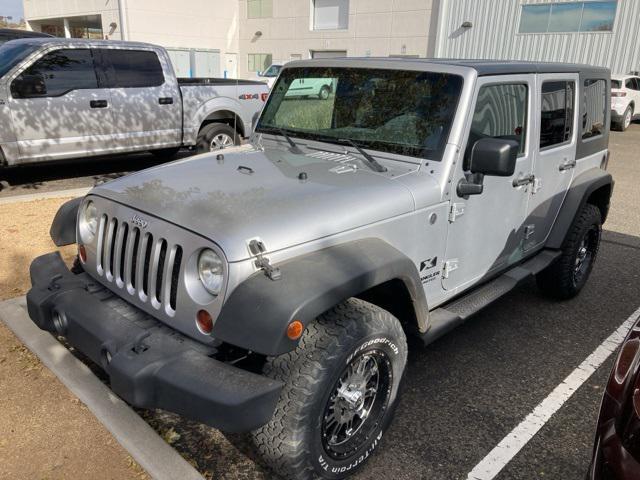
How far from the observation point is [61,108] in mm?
7379

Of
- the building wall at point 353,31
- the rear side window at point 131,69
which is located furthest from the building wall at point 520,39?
the rear side window at point 131,69

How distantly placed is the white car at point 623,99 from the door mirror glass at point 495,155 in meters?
17.4

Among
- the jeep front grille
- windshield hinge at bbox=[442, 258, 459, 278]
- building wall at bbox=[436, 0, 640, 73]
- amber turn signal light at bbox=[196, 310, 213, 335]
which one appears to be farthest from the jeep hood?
building wall at bbox=[436, 0, 640, 73]

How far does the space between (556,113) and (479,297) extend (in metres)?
1.62

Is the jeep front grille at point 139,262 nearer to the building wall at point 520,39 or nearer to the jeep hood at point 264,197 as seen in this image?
the jeep hood at point 264,197

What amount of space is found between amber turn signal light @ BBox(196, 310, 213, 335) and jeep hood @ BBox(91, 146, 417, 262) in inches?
11.2

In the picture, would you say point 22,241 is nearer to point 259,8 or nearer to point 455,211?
point 455,211

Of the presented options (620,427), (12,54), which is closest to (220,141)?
(12,54)

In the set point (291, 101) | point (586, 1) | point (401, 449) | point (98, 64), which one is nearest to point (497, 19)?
point (586, 1)

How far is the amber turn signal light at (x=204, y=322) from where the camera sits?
2346mm

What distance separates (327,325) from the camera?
2410 mm

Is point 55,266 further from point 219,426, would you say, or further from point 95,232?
point 219,426

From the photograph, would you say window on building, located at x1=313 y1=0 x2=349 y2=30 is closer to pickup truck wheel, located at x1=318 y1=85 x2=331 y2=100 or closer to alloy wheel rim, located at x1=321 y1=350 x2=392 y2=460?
pickup truck wheel, located at x1=318 y1=85 x2=331 y2=100

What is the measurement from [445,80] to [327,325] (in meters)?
1.72
